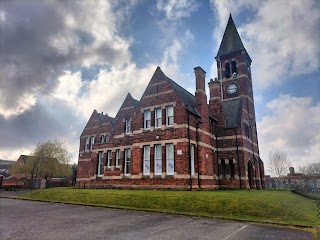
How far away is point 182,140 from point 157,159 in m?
3.15

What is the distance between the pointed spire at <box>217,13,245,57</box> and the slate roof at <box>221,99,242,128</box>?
9.64m

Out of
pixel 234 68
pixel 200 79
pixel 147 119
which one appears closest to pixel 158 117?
pixel 147 119

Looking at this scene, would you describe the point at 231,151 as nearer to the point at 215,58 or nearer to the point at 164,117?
the point at 164,117

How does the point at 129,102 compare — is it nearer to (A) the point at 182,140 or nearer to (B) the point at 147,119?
(B) the point at 147,119

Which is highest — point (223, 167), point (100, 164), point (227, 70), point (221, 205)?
point (227, 70)

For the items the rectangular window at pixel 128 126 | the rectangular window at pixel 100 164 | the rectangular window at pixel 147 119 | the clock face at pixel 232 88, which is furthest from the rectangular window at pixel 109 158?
the clock face at pixel 232 88

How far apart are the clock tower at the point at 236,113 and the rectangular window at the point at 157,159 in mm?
8812

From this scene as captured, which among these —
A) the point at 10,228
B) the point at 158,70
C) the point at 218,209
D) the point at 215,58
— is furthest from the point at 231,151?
the point at 10,228

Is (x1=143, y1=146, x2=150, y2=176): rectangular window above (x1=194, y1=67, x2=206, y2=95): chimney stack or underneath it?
underneath

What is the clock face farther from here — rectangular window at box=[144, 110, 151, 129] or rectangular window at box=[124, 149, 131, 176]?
rectangular window at box=[124, 149, 131, 176]

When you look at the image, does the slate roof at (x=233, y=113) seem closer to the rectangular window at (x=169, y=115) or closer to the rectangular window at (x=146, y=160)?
the rectangular window at (x=169, y=115)

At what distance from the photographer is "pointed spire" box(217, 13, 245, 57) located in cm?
3728

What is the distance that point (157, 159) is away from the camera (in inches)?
856

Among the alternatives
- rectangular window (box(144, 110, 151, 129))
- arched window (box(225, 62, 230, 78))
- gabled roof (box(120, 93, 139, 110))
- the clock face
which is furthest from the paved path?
arched window (box(225, 62, 230, 78))
